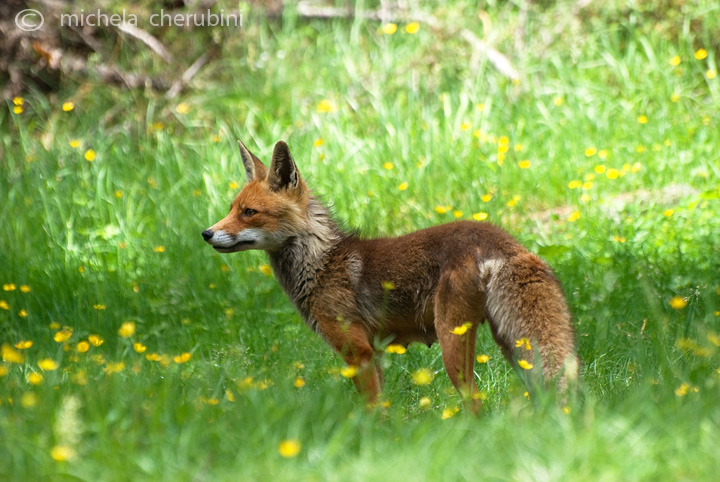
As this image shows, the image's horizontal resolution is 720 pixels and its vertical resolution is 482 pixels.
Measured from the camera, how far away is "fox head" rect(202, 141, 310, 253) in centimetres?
481

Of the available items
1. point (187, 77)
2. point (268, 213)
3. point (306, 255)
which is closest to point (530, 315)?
point (306, 255)

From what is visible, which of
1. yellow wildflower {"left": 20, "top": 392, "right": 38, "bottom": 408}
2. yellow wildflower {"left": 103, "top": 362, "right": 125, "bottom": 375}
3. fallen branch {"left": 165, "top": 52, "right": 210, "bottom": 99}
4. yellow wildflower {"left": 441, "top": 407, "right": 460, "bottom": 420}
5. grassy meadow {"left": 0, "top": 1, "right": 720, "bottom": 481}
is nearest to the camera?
grassy meadow {"left": 0, "top": 1, "right": 720, "bottom": 481}

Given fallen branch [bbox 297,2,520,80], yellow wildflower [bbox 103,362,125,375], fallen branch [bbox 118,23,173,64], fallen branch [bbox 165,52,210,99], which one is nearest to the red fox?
yellow wildflower [bbox 103,362,125,375]

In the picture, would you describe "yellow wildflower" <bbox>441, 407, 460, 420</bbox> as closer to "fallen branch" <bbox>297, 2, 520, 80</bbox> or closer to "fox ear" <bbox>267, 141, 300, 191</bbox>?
"fox ear" <bbox>267, 141, 300, 191</bbox>

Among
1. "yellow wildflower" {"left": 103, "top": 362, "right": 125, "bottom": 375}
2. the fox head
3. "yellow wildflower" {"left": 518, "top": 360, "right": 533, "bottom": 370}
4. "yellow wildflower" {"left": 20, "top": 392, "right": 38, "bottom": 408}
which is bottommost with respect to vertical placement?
"yellow wildflower" {"left": 103, "top": 362, "right": 125, "bottom": 375}

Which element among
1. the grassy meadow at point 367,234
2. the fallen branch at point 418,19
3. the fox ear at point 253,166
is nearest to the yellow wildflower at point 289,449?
the grassy meadow at point 367,234

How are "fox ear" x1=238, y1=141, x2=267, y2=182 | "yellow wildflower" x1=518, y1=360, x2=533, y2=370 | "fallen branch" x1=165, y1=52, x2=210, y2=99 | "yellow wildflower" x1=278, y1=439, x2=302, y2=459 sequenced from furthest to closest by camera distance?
"fallen branch" x1=165, y1=52, x2=210, y2=99 → "fox ear" x1=238, y1=141, x2=267, y2=182 → "yellow wildflower" x1=518, y1=360, x2=533, y2=370 → "yellow wildflower" x1=278, y1=439, x2=302, y2=459

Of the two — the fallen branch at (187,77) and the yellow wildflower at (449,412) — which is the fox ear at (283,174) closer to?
the yellow wildflower at (449,412)

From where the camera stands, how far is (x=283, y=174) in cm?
504

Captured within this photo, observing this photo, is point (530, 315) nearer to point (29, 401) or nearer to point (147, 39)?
point (29, 401)

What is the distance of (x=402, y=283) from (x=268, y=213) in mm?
946

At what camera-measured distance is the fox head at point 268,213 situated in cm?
481

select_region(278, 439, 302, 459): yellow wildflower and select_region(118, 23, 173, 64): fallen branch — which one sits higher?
select_region(118, 23, 173, 64): fallen branch

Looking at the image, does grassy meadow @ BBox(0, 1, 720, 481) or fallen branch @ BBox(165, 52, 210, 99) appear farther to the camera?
fallen branch @ BBox(165, 52, 210, 99)
